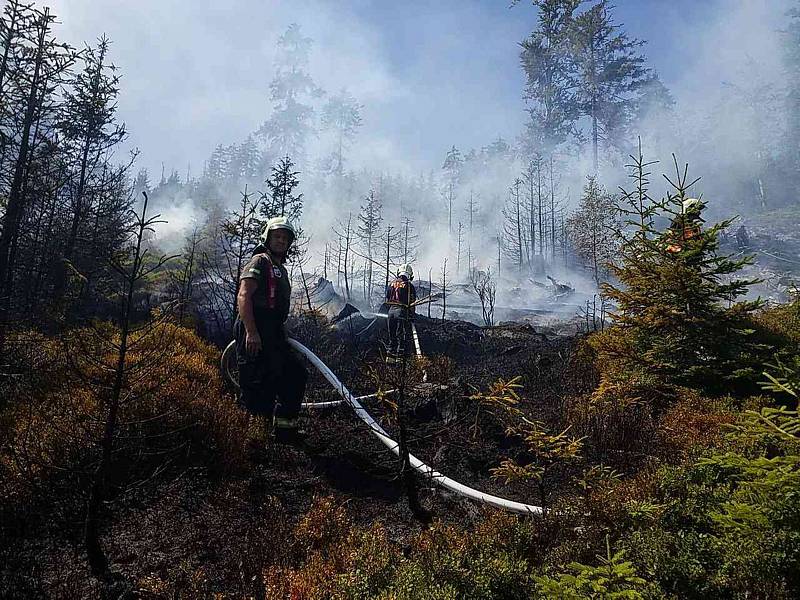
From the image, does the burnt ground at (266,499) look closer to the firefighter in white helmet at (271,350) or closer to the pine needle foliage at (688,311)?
the firefighter in white helmet at (271,350)

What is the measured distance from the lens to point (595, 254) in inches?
1068

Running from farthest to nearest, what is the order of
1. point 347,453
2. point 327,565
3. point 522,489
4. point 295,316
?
point 295,316 < point 347,453 < point 522,489 < point 327,565

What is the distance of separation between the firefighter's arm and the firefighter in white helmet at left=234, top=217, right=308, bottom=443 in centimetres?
4

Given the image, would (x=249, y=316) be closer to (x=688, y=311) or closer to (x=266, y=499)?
(x=266, y=499)

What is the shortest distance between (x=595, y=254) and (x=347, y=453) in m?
26.3

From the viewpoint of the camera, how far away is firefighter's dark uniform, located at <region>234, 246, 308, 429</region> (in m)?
4.93

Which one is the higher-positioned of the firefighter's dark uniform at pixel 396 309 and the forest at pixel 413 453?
the firefighter's dark uniform at pixel 396 309

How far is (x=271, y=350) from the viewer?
16.3ft

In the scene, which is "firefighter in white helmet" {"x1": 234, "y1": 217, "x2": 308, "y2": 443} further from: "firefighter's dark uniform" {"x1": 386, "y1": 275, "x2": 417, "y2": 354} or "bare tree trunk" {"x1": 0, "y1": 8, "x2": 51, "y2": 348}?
"bare tree trunk" {"x1": 0, "y1": 8, "x2": 51, "y2": 348}

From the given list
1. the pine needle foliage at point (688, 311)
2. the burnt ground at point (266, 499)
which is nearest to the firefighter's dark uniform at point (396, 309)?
the burnt ground at point (266, 499)

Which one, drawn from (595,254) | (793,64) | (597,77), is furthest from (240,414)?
(793,64)

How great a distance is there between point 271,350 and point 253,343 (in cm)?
38

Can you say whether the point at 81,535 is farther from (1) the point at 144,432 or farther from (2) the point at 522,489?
(2) the point at 522,489

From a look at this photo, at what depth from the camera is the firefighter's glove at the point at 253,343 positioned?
15.2 feet
